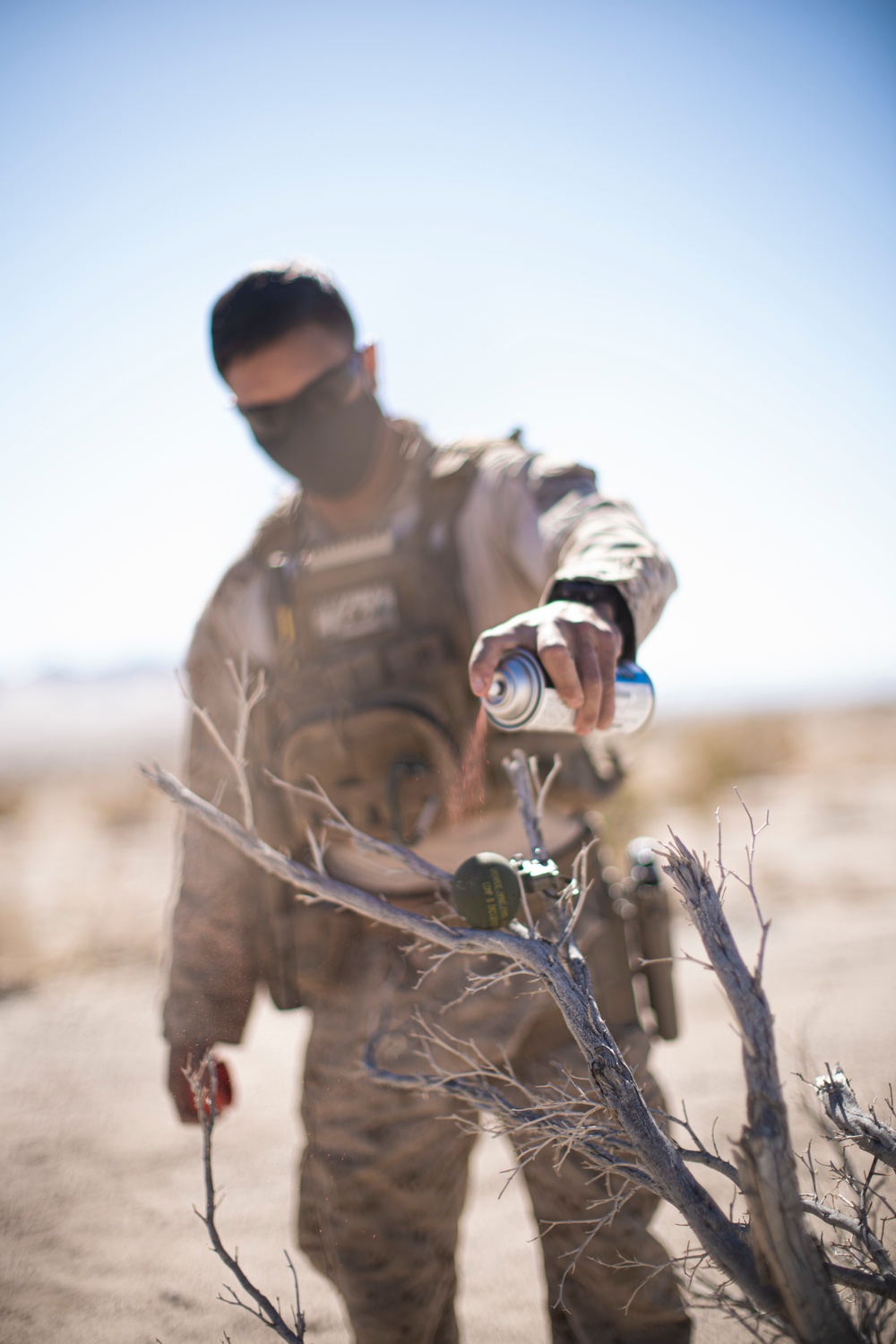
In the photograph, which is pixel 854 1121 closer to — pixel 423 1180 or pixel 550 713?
pixel 550 713

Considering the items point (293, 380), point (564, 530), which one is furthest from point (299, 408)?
point (564, 530)

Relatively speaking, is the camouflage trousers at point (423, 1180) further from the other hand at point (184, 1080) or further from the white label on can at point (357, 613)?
the white label on can at point (357, 613)

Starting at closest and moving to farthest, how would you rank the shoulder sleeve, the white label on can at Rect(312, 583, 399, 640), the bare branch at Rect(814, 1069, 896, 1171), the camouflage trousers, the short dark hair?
the bare branch at Rect(814, 1069, 896, 1171) → the shoulder sleeve → the camouflage trousers → the white label on can at Rect(312, 583, 399, 640) → the short dark hair

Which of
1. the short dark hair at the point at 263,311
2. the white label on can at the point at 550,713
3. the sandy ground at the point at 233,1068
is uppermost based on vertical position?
the short dark hair at the point at 263,311

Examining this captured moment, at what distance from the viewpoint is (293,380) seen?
197cm

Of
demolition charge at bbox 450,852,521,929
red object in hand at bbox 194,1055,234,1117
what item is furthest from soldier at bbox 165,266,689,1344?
demolition charge at bbox 450,852,521,929

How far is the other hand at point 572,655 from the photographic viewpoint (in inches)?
34.9

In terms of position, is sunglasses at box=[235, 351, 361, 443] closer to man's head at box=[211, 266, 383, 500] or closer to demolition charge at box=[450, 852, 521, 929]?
man's head at box=[211, 266, 383, 500]

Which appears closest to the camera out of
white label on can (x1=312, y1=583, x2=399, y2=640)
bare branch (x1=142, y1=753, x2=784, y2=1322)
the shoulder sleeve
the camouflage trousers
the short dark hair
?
bare branch (x1=142, y1=753, x2=784, y2=1322)

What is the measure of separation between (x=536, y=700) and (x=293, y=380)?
→ 1.45 meters

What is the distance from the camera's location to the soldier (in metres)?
1.46

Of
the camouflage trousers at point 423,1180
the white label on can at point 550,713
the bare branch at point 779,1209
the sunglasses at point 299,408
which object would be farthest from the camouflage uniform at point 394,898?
the bare branch at point 779,1209

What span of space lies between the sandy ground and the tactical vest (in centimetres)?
47

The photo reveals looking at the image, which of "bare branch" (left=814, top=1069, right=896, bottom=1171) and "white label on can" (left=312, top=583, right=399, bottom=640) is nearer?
"bare branch" (left=814, top=1069, right=896, bottom=1171)
